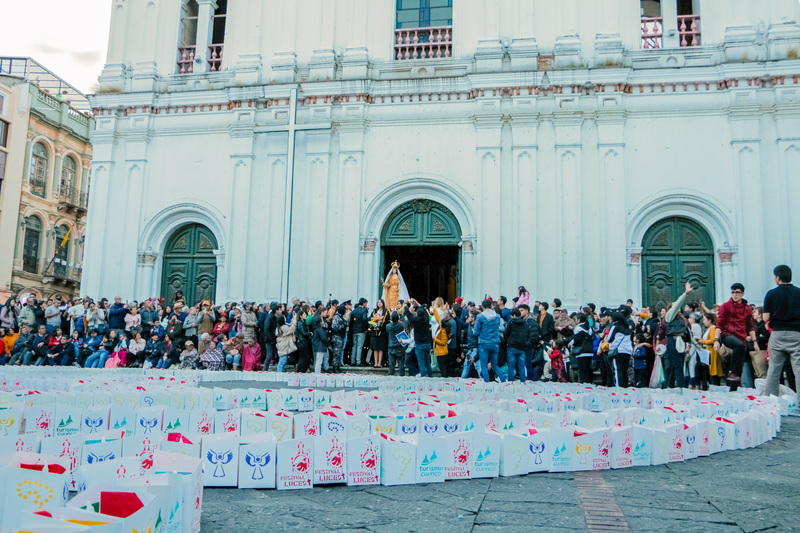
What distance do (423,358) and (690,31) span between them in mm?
11303

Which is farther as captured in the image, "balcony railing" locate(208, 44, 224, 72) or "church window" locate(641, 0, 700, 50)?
"balcony railing" locate(208, 44, 224, 72)

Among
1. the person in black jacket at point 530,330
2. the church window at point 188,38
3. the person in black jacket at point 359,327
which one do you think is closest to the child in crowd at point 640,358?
the person in black jacket at point 530,330

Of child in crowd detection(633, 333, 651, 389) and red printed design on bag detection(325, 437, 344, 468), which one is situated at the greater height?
child in crowd detection(633, 333, 651, 389)

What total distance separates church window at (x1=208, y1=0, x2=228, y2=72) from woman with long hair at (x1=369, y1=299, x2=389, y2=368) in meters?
9.63

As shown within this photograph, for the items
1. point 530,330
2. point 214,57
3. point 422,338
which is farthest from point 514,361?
point 214,57

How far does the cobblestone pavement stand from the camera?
3.25 meters

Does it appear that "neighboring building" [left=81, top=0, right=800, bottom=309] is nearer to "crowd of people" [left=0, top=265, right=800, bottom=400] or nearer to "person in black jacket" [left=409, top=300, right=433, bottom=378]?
"crowd of people" [left=0, top=265, right=800, bottom=400]

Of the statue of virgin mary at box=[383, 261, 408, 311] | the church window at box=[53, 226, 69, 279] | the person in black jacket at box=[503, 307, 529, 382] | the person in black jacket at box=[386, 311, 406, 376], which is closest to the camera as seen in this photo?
the person in black jacket at box=[503, 307, 529, 382]

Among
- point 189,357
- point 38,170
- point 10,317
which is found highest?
point 38,170

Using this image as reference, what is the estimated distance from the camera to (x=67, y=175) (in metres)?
33.7

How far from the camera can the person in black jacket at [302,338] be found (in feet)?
45.7

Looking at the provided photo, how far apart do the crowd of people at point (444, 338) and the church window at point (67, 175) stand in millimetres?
17808

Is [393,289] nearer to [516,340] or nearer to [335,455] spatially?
[516,340]

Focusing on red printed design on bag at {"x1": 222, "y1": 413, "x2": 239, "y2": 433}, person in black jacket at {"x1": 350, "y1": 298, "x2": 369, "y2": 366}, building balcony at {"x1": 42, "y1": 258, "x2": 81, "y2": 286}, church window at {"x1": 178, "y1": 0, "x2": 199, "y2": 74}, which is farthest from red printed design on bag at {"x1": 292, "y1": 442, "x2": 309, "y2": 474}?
building balcony at {"x1": 42, "y1": 258, "x2": 81, "y2": 286}
